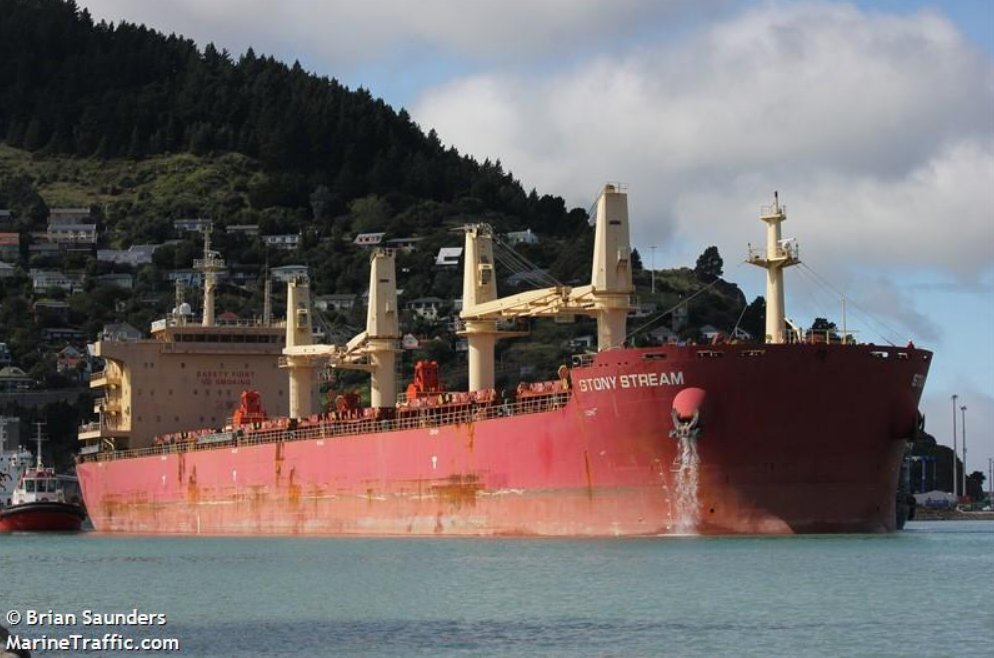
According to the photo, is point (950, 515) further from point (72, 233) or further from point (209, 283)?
point (72, 233)

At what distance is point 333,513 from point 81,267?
84.1 meters

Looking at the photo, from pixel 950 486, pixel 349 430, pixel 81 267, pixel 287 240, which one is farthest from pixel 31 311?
pixel 349 430

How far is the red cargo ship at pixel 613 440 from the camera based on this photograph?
37438 millimetres

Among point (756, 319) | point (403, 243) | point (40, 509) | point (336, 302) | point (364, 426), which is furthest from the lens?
point (403, 243)

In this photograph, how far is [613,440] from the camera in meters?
39.0

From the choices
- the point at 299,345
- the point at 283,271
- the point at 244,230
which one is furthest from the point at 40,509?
the point at 244,230

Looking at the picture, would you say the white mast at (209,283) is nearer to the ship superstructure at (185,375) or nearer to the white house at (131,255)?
the ship superstructure at (185,375)

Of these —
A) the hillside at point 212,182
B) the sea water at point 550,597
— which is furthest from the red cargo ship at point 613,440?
the hillside at point 212,182

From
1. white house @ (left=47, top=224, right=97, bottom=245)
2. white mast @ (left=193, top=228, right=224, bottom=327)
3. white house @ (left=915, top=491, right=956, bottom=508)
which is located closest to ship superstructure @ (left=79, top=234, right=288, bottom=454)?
white mast @ (left=193, top=228, right=224, bottom=327)

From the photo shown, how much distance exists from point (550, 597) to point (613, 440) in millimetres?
10351

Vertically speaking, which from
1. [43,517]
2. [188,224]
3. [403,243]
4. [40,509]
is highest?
[188,224]

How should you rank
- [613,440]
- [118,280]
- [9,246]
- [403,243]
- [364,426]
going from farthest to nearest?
[403,243]
[9,246]
[118,280]
[364,426]
[613,440]

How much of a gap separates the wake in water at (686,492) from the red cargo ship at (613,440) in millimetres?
40

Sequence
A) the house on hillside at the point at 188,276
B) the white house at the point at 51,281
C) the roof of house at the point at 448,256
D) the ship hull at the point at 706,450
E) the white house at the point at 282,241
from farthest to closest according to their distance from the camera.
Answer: the white house at the point at 282,241 < the roof of house at the point at 448,256 < the white house at the point at 51,281 < the house on hillside at the point at 188,276 < the ship hull at the point at 706,450
